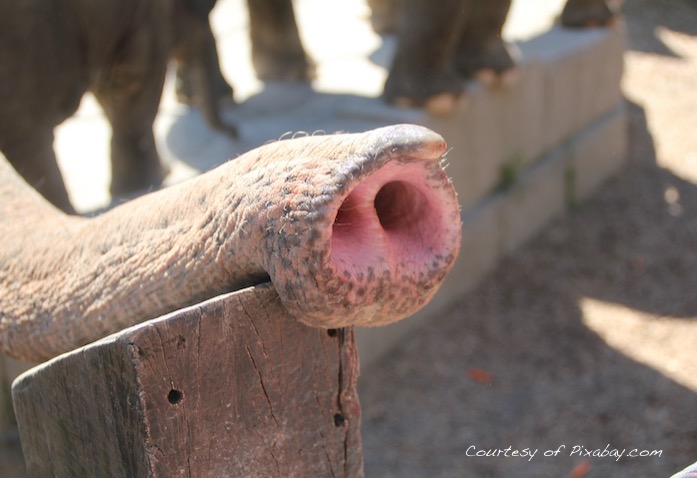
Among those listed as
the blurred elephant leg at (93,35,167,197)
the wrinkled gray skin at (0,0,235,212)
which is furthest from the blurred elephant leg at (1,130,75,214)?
the blurred elephant leg at (93,35,167,197)

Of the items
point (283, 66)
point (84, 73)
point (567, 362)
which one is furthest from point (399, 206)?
point (283, 66)

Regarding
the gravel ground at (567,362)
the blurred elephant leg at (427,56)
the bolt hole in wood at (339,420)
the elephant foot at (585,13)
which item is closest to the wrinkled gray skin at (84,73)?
the blurred elephant leg at (427,56)

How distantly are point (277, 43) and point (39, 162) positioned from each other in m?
2.08

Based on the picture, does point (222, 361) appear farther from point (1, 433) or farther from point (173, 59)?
point (173, 59)

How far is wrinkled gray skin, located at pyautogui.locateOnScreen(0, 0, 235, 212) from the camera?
8.92ft

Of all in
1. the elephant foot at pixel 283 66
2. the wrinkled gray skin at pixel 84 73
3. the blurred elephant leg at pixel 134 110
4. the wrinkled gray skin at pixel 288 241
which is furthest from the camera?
the elephant foot at pixel 283 66

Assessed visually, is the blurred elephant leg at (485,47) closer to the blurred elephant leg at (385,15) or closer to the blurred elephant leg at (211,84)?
the blurred elephant leg at (211,84)

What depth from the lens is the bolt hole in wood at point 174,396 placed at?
114 cm

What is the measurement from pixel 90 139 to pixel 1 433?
4.98 ft

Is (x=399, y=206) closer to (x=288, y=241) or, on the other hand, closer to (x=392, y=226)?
(x=392, y=226)

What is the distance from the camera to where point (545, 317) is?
14.1 ft

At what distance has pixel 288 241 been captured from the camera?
1.06m

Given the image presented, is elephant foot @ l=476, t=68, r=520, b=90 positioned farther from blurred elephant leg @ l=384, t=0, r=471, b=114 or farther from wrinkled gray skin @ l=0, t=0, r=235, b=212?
wrinkled gray skin @ l=0, t=0, r=235, b=212

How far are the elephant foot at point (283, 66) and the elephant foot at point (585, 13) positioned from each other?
1.41 m
